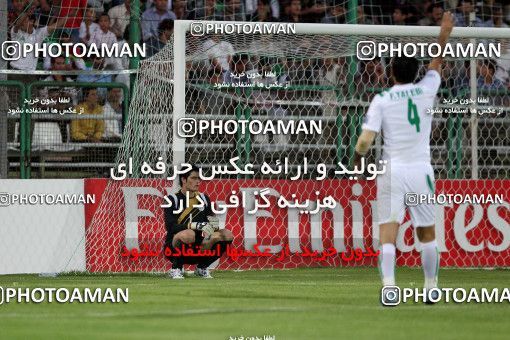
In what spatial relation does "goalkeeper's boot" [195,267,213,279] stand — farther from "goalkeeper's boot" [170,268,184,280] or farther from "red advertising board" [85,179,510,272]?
"red advertising board" [85,179,510,272]

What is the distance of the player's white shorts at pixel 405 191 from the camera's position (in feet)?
34.3

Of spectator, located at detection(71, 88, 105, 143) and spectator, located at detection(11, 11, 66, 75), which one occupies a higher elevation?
spectator, located at detection(11, 11, 66, 75)

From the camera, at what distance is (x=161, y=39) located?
18641 mm

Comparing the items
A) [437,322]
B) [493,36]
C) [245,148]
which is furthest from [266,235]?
[437,322]

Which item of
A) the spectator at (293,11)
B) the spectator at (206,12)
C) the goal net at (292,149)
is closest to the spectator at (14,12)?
the goal net at (292,149)

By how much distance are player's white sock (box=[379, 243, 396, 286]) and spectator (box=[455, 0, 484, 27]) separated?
10764mm

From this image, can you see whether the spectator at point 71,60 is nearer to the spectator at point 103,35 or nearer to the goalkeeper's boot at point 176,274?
the spectator at point 103,35

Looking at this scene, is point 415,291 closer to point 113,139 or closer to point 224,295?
point 224,295

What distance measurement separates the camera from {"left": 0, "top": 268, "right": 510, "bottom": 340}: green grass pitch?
27.0 ft

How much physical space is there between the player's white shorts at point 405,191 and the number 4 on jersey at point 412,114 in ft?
1.13

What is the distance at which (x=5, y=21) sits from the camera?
17016 millimetres

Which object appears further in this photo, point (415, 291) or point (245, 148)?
point (245, 148)

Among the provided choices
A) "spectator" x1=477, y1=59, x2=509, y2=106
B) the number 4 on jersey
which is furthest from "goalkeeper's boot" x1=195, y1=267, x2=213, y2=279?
"spectator" x1=477, y1=59, x2=509, y2=106

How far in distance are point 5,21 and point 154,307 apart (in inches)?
315
